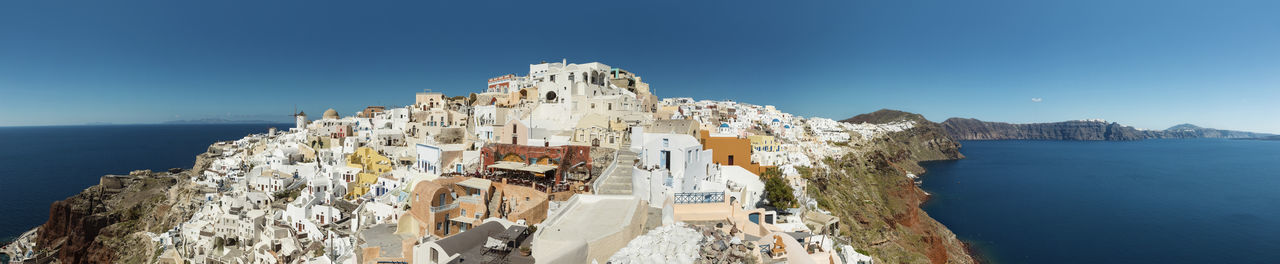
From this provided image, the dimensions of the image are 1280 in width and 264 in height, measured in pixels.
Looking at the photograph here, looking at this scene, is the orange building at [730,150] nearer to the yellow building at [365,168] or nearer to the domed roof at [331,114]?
the yellow building at [365,168]

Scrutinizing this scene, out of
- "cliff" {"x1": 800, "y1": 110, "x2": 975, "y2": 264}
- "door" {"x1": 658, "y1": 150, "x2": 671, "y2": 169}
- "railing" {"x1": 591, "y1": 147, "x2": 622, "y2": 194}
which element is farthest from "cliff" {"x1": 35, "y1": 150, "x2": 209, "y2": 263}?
"cliff" {"x1": 800, "y1": 110, "x2": 975, "y2": 264}

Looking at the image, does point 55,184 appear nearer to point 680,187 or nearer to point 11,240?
point 11,240

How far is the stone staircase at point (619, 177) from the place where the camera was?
20766 millimetres

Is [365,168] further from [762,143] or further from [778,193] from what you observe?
[762,143]

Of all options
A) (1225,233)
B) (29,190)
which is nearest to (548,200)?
(1225,233)

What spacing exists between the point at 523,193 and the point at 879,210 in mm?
36134

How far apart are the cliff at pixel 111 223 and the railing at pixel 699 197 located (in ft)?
124

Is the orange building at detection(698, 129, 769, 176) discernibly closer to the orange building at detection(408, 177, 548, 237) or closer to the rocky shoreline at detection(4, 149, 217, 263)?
the orange building at detection(408, 177, 548, 237)

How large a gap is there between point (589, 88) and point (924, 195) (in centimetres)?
5295

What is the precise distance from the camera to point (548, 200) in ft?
66.3

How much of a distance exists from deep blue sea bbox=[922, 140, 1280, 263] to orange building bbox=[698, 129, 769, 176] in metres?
29.9

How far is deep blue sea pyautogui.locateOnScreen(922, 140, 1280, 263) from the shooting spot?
139 ft

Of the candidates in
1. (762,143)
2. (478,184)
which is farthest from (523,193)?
(762,143)

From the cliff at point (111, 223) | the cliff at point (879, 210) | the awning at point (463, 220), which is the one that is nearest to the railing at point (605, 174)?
the awning at point (463, 220)
